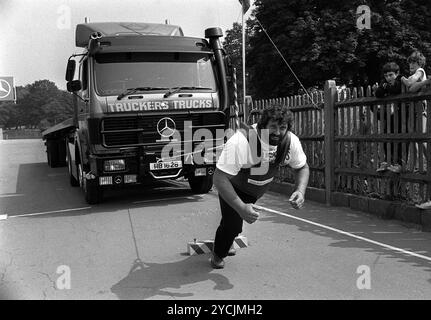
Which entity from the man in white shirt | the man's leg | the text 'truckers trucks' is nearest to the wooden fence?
the text 'truckers trucks'

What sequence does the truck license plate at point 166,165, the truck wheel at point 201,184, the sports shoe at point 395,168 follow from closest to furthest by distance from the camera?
the sports shoe at point 395,168
the truck license plate at point 166,165
the truck wheel at point 201,184

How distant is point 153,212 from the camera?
8148mm

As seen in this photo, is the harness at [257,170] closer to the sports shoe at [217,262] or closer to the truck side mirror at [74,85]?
the sports shoe at [217,262]

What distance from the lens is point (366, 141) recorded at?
25.1ft

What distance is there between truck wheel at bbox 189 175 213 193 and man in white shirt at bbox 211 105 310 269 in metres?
4.88

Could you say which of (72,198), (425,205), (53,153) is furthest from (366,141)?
(53,153)

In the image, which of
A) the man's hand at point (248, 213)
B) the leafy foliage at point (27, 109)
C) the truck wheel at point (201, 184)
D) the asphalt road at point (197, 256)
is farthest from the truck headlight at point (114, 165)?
the leafy foliage at point (27, 109)

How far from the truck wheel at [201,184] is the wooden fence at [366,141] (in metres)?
2.05

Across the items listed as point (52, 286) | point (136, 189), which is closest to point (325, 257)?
point (52, 286)

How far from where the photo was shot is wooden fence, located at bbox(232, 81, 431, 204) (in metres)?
6.69

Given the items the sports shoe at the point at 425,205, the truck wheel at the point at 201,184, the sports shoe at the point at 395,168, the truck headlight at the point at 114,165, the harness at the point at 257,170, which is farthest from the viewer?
the truck wheel at the point at 201,184

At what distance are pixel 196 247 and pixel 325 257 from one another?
Answer: 4.72ft

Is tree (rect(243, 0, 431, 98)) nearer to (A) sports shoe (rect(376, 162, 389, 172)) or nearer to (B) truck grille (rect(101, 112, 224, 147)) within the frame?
(B) truck grille (rect(101, 112, 224, 147))

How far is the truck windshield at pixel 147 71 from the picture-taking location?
27.7 feet
